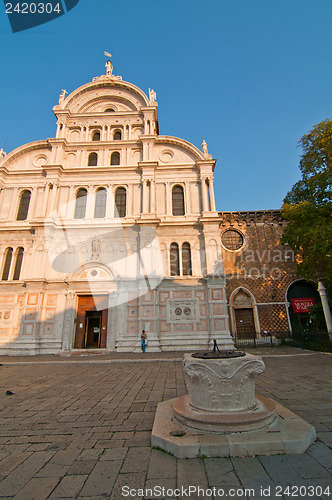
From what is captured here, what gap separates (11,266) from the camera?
55.5 ft

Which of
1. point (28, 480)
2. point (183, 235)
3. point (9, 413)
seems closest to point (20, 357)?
point (9, 413)

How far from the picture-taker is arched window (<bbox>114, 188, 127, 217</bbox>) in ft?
60.1

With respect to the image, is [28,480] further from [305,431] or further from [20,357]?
[20,357]

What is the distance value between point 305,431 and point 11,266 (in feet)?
60.0

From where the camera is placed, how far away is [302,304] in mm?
21062

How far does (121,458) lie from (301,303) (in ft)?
71.0

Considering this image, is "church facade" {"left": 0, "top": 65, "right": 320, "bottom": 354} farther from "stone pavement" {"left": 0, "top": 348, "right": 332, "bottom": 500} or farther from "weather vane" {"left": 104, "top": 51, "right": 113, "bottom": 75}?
"stone pavement" {"left": 0, "top": 348, "right": 332, "bottom": 500}

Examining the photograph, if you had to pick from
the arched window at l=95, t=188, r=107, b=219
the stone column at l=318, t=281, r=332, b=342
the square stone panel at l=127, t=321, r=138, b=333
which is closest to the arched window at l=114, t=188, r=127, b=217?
the arched window at l=95, t=188, r=107, b=219

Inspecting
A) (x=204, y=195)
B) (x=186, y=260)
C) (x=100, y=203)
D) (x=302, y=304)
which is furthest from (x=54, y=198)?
(x=302, y=304)

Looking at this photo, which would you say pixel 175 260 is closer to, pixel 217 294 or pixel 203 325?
pixel 217 294

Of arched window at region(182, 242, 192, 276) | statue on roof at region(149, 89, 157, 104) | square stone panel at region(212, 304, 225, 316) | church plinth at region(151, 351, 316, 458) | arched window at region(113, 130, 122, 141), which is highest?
statue on roof at region(149, 89, 157, 104)

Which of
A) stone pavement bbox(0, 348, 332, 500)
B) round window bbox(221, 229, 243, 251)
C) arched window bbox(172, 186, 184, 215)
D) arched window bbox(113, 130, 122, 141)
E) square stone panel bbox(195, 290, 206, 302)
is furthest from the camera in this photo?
round window bbox(221, 229, 243, 251)

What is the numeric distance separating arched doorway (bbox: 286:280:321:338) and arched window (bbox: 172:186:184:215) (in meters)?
11.6

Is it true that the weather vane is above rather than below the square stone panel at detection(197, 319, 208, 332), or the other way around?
above
